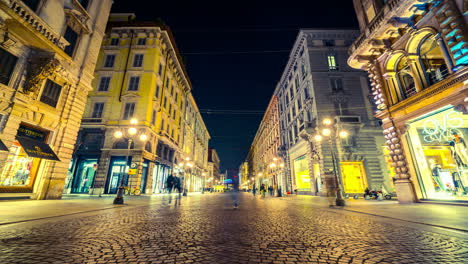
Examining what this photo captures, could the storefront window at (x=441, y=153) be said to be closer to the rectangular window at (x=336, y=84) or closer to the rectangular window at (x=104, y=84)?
the rectangular window at (x=336, y=84)

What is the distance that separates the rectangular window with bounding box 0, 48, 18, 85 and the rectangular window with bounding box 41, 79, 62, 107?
1.89m

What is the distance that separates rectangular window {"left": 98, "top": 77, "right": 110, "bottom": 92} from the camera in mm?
24266

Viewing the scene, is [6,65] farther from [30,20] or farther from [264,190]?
[264,190]

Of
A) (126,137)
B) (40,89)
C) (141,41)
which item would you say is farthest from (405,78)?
(141,41)

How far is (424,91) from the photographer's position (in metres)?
10.3

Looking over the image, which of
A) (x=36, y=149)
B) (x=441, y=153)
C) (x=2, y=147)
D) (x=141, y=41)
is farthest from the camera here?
(x=141, y=41)

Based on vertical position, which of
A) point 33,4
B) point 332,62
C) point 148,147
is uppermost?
point 332,62

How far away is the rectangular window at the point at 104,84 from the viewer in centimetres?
2427

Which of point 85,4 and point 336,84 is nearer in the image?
point 85,4

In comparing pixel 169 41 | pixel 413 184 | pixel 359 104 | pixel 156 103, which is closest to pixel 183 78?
pixel 169 41

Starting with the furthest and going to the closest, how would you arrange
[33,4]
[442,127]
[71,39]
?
[71,39], [33,4], [442,127]

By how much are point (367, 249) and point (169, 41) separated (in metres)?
31.7

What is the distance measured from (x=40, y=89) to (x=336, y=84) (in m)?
26.6

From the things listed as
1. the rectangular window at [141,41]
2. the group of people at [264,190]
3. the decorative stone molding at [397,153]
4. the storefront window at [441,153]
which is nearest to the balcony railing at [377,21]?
the storefront window at [441,153]
